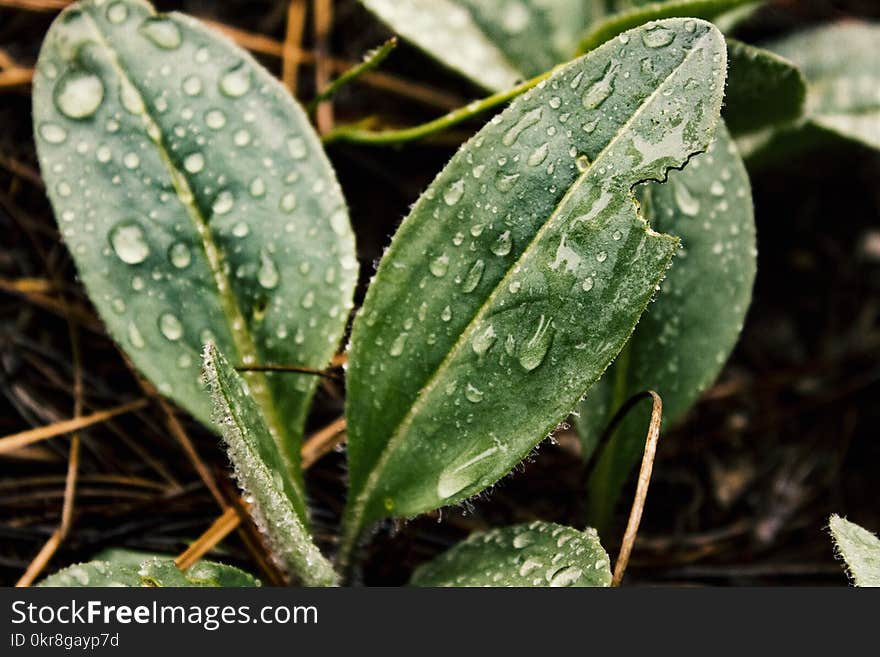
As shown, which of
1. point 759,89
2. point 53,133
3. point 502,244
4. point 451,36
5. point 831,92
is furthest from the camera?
point 831,92

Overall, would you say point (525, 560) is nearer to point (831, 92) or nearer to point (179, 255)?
point (179, 255)

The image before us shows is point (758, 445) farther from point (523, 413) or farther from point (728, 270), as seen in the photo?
point (523, 413)

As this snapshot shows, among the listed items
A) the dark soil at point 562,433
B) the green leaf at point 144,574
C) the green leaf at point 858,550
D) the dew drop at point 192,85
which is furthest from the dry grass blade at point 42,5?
the green leaf at point 858,550

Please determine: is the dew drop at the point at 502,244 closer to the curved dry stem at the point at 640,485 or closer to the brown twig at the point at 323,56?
the curved dry stem at the point at 640,485

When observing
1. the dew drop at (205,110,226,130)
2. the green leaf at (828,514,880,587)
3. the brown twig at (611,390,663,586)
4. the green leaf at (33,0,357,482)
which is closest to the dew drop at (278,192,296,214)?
the green leaf at (33,0,357,482)

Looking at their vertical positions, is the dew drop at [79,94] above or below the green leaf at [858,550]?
above

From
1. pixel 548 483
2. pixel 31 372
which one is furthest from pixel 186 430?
pixel 548 483

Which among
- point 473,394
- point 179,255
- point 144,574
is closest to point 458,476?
point 473,394
